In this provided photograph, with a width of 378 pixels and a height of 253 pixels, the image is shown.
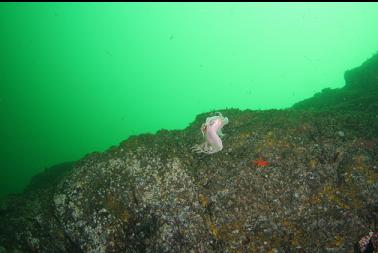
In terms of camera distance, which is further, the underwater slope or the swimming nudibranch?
the underwater slope

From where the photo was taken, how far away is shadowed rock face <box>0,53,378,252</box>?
800 cm

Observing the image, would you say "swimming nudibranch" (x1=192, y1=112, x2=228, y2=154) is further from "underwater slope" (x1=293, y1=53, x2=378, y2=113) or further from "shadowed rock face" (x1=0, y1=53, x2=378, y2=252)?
"underwater slope" (x1=293, y1=53, x2=378, y2=113)

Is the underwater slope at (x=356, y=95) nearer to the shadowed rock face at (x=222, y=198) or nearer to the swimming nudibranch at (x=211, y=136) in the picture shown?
the shadowed rock face at (x=222, y=198)

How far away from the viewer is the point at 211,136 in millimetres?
9625

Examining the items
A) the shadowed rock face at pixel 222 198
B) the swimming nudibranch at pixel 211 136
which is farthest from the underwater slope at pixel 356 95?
the swimming nudibranch at pixel 211 136

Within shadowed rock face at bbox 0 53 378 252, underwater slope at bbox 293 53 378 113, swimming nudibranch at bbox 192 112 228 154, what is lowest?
shadowed rock face at bbox 0 53 378 252

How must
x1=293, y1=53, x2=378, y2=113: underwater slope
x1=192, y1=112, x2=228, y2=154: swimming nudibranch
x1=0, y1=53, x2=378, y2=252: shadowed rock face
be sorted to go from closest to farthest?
x1=0, y1=53, x2=378, y2=252: shadowed rock face → x1=192, y1=112, x2=228, y2=154: swimming nudibranch → x1=293, y1=53, x2=378, y2=113: underwater slope

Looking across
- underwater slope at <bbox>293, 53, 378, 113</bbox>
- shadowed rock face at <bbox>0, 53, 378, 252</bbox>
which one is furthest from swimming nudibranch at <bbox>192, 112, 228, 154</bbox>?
underwater slope at <bbox>293, 53, 378, 113</bbox>

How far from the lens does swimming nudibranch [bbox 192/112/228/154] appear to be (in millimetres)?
9609

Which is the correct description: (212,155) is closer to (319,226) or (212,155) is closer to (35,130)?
(319,226)

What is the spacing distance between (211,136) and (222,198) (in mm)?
2074

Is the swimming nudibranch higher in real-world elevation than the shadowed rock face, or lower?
higher

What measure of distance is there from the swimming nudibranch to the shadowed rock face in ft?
0.81

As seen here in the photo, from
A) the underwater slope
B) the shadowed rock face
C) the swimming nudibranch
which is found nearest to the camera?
the shadowed rock face
